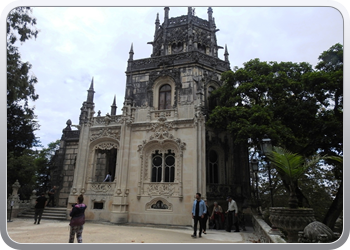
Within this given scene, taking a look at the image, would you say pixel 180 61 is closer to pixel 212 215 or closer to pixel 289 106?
pixel 289 106

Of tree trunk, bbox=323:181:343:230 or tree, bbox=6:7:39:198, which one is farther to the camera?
tree trunk, bbox=323:181:343:230

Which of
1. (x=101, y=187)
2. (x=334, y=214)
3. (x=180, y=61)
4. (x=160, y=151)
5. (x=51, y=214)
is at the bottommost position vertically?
(x=51, y=214)

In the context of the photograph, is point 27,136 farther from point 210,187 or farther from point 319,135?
point 319,135

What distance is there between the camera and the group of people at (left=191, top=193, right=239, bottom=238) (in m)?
10.3

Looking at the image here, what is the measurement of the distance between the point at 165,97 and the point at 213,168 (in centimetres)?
631

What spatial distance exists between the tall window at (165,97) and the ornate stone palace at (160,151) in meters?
0.08

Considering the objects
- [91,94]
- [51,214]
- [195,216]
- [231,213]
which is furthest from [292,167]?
[51,214]

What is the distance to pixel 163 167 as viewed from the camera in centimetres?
1619

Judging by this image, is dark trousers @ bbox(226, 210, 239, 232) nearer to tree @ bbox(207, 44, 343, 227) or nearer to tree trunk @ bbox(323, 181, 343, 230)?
tree @ bbox(207, 44, 343, 227)

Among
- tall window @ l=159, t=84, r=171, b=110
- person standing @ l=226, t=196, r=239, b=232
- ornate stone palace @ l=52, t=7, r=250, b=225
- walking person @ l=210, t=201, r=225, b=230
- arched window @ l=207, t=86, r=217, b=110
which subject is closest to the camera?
person standing @ l=226, t=196, r=239, b=232

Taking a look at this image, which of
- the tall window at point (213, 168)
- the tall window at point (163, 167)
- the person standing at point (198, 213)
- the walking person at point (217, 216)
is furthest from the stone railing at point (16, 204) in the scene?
the tall window at point (213, 168)

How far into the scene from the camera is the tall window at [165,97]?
19.1 metres

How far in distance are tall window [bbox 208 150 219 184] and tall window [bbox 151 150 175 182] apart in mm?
2680

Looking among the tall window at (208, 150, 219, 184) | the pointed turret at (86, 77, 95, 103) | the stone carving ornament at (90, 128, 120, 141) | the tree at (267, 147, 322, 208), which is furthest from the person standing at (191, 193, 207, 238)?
the pointed turret at (86, 77, 95, 103)
